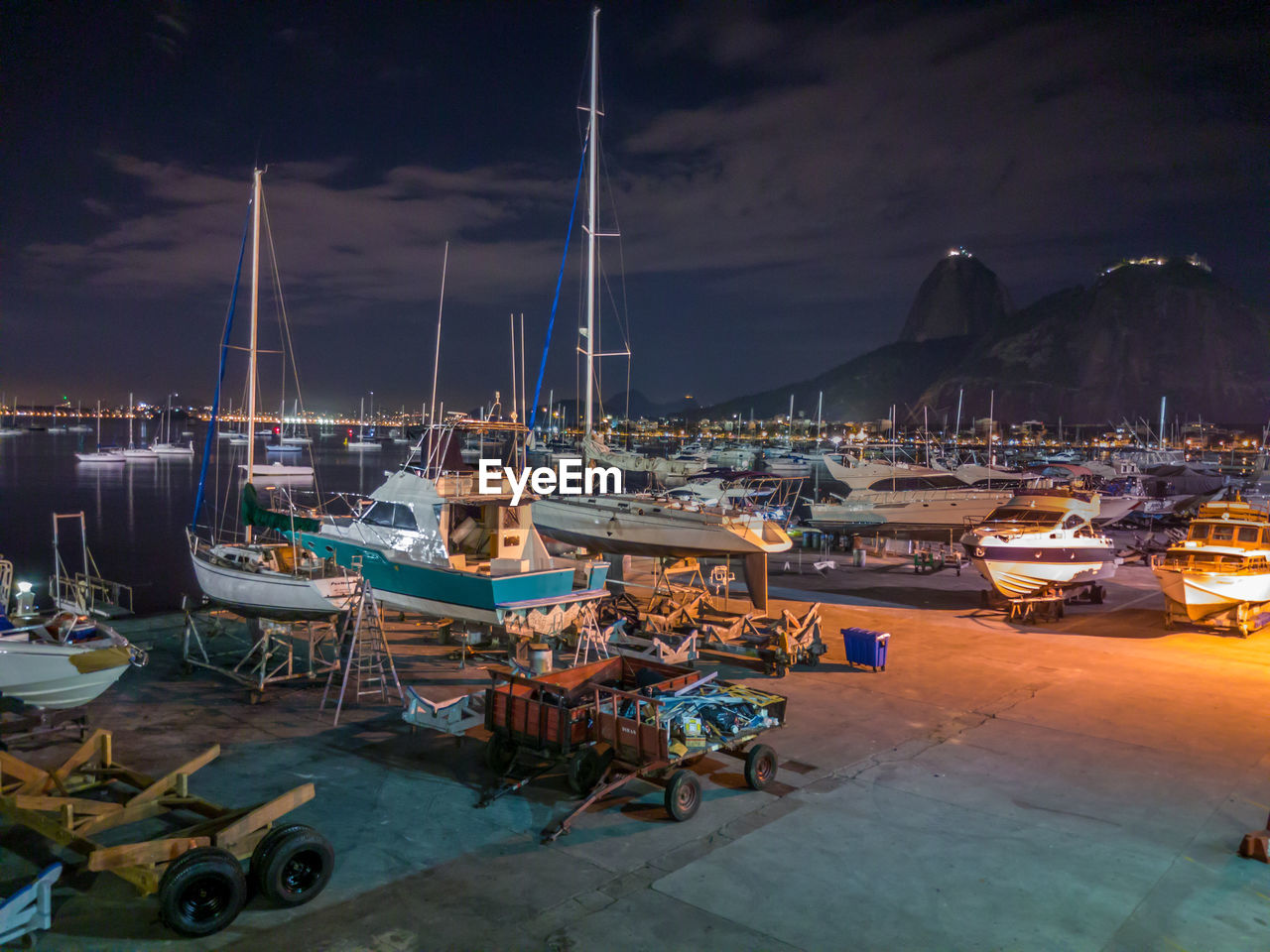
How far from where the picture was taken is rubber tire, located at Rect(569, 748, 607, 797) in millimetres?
8305

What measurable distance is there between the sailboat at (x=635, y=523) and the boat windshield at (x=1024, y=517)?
584cm

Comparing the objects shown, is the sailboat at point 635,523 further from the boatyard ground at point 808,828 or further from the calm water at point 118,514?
the calm water at point 118,514

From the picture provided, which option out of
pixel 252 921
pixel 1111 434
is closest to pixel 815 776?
pixel 252 921

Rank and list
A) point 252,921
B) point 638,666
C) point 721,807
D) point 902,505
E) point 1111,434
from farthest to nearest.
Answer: point 1111,434, point 902,505, point 638,666, point 721,807, point 252,921

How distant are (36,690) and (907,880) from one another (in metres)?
9.92

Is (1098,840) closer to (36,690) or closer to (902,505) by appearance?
(36,690)

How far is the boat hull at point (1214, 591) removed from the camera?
16953 millimetres

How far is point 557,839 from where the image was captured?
743cm

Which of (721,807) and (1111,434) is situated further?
(1111,434)

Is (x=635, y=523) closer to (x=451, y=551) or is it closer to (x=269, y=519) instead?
(x=451, y=551)

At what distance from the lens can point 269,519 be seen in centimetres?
1639

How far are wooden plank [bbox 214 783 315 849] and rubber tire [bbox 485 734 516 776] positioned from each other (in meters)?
2.53

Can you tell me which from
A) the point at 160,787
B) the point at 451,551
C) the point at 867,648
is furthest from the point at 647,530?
the point at 160,787

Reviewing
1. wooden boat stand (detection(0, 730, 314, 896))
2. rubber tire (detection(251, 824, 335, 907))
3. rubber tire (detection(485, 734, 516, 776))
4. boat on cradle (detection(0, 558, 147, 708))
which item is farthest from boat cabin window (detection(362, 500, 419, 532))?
rubber tire (detection(251, 824, 335, 907))
